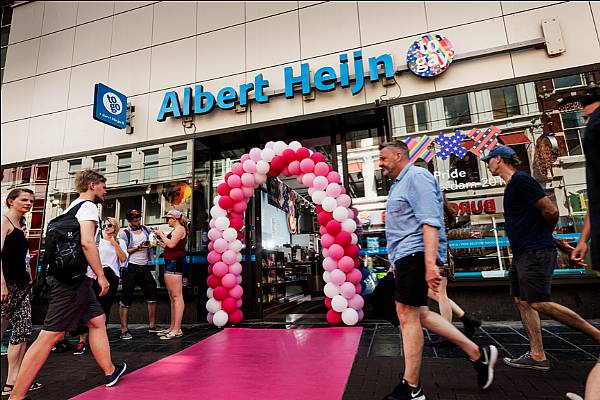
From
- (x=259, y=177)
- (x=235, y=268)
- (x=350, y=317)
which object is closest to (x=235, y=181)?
(x=259, y=177)

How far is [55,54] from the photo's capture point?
813cm

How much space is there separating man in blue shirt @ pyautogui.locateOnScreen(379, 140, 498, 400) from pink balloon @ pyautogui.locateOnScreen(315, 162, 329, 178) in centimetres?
255

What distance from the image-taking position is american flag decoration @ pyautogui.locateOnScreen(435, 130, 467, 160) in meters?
5.20

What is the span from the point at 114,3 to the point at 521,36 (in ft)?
27.4

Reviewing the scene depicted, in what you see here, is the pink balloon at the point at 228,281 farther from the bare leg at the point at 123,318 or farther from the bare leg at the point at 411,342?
the bare leg at the point at 411,342

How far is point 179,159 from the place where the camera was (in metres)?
6.51

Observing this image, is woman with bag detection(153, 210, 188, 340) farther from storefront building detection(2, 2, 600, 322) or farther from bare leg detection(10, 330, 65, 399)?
bare leg detection(10, 330, 65, 399)

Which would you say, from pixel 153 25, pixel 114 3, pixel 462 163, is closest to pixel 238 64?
pixel 153 25

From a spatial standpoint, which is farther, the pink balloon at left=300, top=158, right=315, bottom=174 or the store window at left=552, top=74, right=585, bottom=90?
the pink balloon at left=300, top=158, right=315, bottom=174

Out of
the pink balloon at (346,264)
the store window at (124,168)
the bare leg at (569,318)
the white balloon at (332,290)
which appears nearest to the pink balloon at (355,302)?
the white balloon at (332,290)

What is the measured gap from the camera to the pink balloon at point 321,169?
5.01 m

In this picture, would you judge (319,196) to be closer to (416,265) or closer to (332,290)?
(332,290)

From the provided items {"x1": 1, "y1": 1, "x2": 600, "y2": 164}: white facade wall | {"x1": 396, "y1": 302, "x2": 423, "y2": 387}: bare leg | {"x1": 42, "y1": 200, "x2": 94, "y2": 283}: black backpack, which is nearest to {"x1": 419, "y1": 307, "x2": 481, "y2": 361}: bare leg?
{"x1": 396, "y1": 302, "x2": 423, "y2": 387}: bare leg

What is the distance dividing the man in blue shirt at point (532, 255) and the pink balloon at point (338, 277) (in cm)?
212
